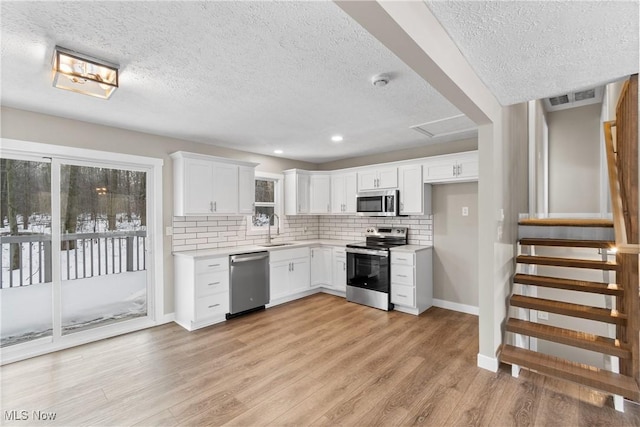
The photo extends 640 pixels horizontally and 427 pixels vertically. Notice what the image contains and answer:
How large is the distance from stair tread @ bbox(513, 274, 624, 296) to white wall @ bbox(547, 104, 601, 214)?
8.80 feet

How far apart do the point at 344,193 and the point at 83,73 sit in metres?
3.85

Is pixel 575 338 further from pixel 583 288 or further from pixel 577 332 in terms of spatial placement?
pixel 583 288

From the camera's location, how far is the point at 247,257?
4137 millimetres

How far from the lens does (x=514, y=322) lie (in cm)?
281

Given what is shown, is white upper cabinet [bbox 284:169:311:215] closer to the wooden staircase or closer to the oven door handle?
the oven door handle

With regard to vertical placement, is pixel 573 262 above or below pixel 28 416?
above

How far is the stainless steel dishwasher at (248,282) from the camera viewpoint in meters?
3.99

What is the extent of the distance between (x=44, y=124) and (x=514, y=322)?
5.06m

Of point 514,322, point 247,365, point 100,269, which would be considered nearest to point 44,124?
point 100,269

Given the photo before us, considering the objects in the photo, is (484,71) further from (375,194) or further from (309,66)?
(375,194)

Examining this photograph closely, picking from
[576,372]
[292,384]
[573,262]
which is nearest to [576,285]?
[573,262]

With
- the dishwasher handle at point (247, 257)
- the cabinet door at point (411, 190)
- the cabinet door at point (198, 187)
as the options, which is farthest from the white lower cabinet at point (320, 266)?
the cabinet door at point (198, 187)

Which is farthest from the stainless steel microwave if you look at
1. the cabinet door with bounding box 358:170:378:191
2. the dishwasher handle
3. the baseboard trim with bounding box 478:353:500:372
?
the baseboard trim with bounding box 478:353:500:372

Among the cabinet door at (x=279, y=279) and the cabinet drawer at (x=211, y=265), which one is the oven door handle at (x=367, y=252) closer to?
the cabinet door at (x=279, y=279)
